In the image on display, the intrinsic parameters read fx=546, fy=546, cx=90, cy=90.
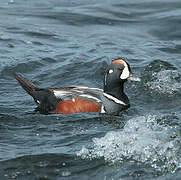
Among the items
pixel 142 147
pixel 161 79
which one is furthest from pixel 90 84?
pixel 142 147

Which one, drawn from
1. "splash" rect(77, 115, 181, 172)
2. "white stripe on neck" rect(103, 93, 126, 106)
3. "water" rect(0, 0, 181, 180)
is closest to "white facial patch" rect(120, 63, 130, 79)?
"white stripe on neck" rect(103, 93, 126, 106)

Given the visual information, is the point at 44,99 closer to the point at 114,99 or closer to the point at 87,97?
the point at 87,97

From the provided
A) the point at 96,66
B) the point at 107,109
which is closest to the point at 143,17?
the point at 96,66

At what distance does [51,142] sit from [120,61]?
8.40 ft

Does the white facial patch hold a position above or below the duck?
above

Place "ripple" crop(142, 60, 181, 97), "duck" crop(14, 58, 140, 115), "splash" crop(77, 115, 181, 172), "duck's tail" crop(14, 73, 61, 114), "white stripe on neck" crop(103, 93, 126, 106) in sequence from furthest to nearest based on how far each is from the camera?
"ripple" crop(142, 60, 181, 97) < "white stripe on neck" crop(103, 93, 126, 106) < "duck's tail" crop(14, 73, 61, 114) < "duck" crop(14, 58, 140, 115) < "splash" crop(77, 115, 181, 172)

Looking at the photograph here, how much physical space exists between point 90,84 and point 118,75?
1538 millimetres

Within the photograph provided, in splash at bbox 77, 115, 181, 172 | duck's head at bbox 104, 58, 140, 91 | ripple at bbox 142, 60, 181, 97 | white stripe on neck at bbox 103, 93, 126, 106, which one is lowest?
ripple at bbox 142, 60, 181, 97

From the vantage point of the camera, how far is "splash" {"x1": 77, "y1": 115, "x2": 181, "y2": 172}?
6676 mm

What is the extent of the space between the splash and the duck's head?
171 cm

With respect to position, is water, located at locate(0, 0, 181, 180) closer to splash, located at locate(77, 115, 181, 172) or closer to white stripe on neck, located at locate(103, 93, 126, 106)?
splash, located at locate(77, 115, 181, 172)

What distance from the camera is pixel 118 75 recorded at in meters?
9.41

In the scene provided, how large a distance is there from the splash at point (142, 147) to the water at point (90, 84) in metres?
0.01

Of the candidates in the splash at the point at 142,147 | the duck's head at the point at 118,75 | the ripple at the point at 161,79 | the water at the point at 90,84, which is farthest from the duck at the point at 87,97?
the splash at the point at 142,147
